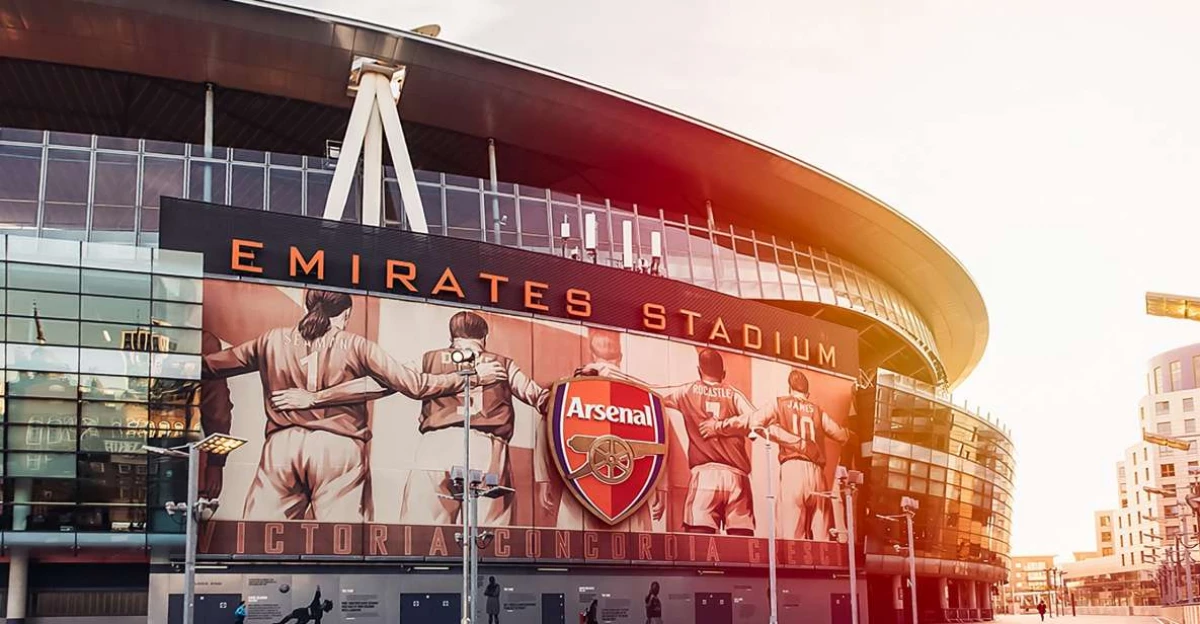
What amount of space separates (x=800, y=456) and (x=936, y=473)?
14.6 metres

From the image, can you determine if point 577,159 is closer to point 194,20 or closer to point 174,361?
point 194,20

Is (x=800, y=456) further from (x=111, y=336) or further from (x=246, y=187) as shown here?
(x=111, y=336)

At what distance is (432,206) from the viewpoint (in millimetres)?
61188

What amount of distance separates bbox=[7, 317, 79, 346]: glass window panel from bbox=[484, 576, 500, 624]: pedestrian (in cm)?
1823

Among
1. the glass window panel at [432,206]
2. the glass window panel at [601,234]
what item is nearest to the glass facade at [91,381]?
the glass window panel at [432,206]

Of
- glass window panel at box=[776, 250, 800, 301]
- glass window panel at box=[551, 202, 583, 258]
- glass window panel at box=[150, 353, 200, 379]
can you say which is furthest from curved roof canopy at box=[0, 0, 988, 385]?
glass window panel at box=[150, 353, 200, 379]

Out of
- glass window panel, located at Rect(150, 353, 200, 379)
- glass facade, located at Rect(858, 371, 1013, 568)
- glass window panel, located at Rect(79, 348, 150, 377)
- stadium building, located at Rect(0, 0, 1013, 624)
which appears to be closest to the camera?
glass window panel, located at Rect(79, 348, 150, 377)

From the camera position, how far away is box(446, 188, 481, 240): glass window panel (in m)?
60.9

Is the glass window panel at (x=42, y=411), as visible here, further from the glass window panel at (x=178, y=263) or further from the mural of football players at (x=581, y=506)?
the mural of football players at (x=581, y=506)

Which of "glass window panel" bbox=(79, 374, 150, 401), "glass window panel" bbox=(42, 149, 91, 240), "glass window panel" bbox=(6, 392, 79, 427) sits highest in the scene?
"glass window panel" bbox=(42, 149, 91, 240)

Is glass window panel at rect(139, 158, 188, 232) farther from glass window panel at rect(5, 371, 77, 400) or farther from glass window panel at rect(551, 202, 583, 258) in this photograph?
glass window panel at rect(551, 202, 583, 258)

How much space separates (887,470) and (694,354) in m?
15.1

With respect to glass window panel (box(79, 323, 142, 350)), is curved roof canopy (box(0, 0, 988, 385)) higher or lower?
higher

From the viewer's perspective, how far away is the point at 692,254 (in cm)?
6856
